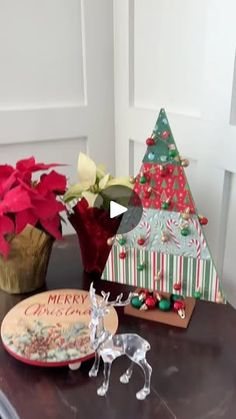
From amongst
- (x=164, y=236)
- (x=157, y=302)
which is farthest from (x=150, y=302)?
(x=164, y=236)

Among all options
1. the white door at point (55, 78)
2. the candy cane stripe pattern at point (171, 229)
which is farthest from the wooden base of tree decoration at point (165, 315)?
the white door at point (55, 78)

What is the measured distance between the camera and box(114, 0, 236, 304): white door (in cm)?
86

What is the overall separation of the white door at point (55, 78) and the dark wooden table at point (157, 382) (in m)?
0.68

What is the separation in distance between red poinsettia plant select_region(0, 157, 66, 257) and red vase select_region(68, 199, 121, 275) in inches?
3.5

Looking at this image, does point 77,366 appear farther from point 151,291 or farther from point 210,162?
point 210,162

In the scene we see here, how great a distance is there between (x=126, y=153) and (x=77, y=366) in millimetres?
764

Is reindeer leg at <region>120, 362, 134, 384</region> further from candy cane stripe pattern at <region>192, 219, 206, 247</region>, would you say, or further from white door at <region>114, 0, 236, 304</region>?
white door at <region>114, 0, 236, 304</region>

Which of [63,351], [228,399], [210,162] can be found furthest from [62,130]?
[228,399]

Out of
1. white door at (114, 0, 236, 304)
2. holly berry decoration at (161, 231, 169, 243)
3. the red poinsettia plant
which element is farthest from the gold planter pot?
white door at (114, 0, 236, 304)

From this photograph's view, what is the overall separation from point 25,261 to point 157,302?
0.89 feet

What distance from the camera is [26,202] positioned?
712 millimetres

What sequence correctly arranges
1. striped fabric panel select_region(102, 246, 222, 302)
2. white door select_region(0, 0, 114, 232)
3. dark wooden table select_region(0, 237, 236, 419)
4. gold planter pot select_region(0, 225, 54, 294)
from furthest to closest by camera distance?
1. white door select_region(0, 0, 114, 232)
2. gold planter pot select_region(0, 225, 54, 294)
3. striped fabric panel select_region(102, 246, 222, 302)
4. dark wooden table select_region(0, 237, 236, 419)

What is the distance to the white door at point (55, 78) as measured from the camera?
3.82ft

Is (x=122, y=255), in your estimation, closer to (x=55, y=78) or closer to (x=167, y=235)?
(x=167, y=235)
